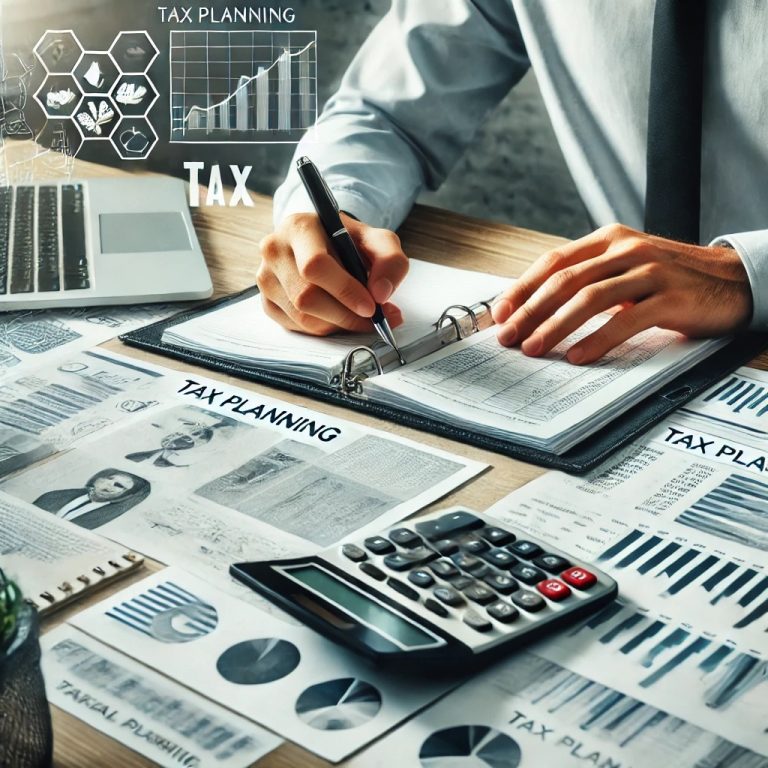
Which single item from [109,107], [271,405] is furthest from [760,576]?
[109,107]

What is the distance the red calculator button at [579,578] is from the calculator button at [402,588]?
94 mm

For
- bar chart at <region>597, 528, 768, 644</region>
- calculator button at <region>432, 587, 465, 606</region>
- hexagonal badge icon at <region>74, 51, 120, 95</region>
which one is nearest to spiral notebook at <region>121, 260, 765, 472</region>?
bar chart at <region>597, 528, 768, 644</region>

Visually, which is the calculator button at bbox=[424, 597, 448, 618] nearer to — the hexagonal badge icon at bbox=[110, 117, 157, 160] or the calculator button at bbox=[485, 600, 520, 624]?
the calculator button at bbox=[485, 600, 520, 624]

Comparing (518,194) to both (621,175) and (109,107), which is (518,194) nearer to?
(621,175)

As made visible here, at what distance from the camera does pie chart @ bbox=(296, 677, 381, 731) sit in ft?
1.72

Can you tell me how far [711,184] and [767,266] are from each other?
0.38m

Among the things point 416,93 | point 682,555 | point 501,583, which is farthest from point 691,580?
point 416,93

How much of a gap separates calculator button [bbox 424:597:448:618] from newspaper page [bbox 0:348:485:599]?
113 millimetres

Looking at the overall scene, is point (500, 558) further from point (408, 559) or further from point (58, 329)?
point (58, 329)

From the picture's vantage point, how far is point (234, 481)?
0.76m

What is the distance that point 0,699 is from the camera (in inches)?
17.4

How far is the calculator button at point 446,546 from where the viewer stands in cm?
64

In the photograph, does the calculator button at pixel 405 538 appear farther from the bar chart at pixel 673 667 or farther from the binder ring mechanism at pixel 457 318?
the binder ring mechanism at pixel 457 318

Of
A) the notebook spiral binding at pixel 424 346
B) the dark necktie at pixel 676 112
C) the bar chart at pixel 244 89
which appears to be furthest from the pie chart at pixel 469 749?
the bar chart at pixel 244 89
